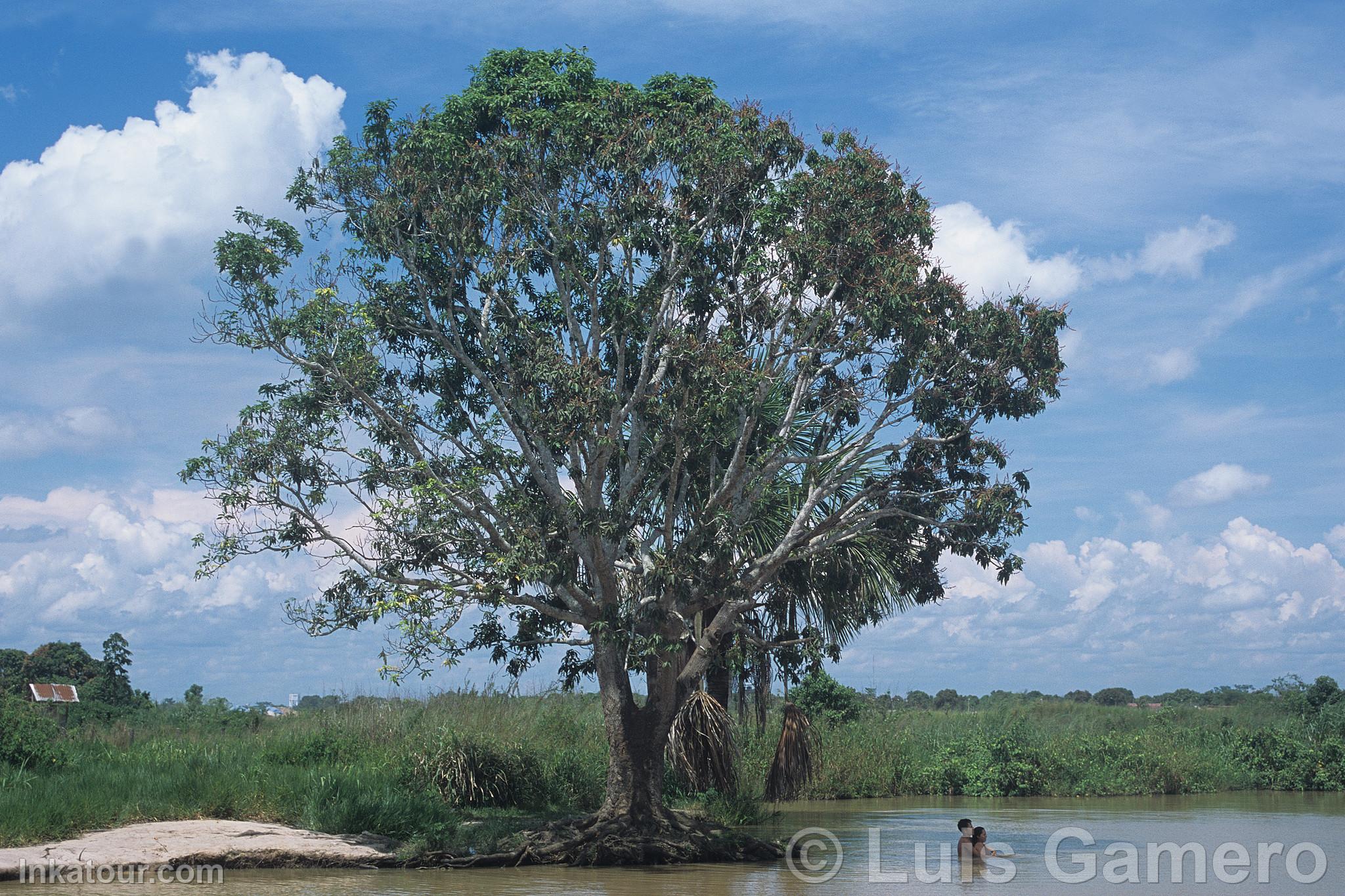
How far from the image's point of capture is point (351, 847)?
1681cm

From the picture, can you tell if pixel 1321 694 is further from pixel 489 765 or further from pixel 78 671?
pixel 78 671

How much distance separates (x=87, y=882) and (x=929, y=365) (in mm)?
13018

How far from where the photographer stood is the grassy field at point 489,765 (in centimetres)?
1744

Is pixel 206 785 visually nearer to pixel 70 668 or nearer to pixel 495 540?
pixel 495 540

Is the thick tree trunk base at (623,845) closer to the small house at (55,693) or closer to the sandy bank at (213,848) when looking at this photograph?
the sandy bank at (213,848)

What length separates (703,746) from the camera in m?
21.1

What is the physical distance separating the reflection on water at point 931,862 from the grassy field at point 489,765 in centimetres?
146

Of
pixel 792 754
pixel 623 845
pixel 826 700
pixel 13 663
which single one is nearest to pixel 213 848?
pixel 623 845

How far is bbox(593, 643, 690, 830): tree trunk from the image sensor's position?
17.4 metres

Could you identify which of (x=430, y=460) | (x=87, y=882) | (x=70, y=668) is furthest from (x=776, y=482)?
(x=70, y=668)

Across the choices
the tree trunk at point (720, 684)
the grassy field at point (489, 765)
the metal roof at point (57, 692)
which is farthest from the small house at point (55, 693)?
the tree trunk at point (720, 684)

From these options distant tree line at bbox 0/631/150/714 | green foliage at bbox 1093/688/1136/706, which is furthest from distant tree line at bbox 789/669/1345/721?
distant tree line at bbox 0/631/150/714

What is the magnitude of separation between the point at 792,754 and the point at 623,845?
6.24 m

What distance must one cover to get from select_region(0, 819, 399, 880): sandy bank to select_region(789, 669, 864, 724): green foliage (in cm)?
1586
